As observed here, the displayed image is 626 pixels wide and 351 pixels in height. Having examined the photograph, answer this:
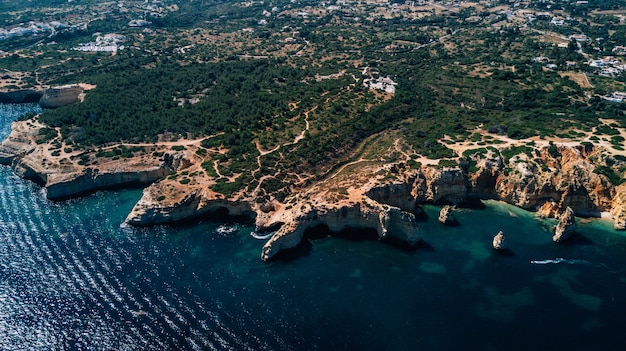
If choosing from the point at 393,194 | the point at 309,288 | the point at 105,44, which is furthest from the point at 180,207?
the point at 105,44

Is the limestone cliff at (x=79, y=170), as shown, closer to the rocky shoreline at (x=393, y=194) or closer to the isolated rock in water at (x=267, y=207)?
the rocky shoreline at (x=393, y=194)

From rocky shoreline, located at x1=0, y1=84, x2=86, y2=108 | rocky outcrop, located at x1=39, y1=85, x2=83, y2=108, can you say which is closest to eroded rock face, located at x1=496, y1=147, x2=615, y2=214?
rocky shoreline, located at x1=0, y1=84, x2=86, y2=108

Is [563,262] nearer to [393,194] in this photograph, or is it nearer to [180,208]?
[393,194]

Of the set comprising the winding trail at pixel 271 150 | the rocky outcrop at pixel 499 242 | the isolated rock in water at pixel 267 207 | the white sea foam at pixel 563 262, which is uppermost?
the winding trail at pixel 271 150

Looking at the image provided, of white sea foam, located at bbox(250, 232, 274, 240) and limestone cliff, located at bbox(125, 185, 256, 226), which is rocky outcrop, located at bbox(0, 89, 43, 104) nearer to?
limestone cliff, located at bbox(125, 185, 256, 226)

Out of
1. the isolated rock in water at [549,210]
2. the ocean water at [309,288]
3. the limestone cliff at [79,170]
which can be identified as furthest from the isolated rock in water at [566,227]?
the limestone cliff at [79,170]

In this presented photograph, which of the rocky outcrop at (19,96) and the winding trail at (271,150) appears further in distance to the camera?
the rocky outcrop at (19,96)

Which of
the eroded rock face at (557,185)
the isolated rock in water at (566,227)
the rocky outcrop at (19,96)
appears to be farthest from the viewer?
the rocky outcrop at (19,96)
